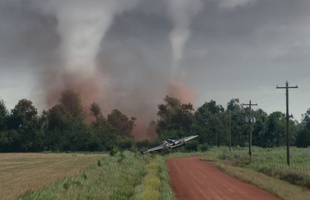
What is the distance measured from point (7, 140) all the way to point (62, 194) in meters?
104

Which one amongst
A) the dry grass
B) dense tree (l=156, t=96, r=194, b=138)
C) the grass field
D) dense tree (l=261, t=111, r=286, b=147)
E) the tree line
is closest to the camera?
the grass field

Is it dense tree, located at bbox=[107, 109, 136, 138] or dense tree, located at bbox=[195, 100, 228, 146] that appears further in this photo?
dense tree, located at bbox=[107, 109, 136, 138]

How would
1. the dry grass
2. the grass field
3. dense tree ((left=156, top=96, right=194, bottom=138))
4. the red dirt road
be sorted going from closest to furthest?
the red dirt road, the grass field, the dry grass, dense tree ((left=156, top=96, right=194, bottom=138))

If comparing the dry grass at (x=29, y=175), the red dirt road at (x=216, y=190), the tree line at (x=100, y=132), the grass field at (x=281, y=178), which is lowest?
the dry grass at (x=29, y=175)

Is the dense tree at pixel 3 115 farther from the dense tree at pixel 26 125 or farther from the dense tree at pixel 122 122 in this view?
the dense tree at pixel 122 122

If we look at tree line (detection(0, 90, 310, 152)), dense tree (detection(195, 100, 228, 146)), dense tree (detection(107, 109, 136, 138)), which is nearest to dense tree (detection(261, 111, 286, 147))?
tree line (detection(0, 90, 310, 152))

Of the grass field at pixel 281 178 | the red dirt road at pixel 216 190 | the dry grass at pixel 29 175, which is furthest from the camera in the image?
the dry grass at pixel 29 175

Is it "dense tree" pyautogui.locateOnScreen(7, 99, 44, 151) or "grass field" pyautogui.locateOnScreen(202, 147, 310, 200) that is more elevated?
"dense tree" pyautogui.locateOnScreen(7, 99, 44, 151)

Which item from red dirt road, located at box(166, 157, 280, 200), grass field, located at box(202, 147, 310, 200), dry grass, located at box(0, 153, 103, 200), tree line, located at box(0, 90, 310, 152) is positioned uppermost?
tree line, located at box(0, 90, 310, 152)

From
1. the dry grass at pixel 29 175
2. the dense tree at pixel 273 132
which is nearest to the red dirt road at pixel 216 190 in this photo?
the dry grass at pixel 29 175

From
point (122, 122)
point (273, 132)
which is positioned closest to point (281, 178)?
point (273, 132)

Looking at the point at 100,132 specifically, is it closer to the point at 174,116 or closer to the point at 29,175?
the point at 174,116

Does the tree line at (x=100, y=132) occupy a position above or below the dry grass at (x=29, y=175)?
above

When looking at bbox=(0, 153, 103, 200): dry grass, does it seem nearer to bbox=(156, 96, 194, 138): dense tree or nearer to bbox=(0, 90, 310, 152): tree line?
bbox=(0, 90, 310, 152): tree line
